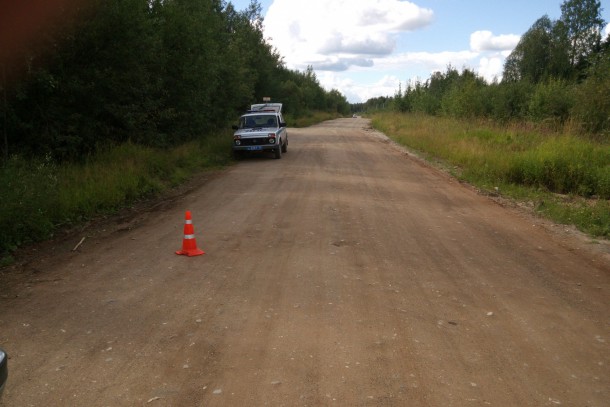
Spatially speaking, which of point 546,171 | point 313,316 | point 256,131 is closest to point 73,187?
point 313,316

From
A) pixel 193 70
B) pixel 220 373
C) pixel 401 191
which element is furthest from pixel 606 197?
pixel 193 70

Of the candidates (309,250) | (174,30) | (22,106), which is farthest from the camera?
(174,30)

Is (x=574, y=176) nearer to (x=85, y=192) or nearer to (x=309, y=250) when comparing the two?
(x=309, y=250)

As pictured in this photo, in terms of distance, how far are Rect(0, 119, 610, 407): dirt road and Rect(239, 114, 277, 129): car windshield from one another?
1174 cm

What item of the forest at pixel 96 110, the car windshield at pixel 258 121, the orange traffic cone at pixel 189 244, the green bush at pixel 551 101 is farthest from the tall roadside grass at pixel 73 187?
the green bush at pixel 551 101

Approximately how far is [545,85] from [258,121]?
18754 mm

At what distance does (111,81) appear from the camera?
41.6 feet

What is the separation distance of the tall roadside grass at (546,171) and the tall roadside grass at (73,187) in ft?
28.9

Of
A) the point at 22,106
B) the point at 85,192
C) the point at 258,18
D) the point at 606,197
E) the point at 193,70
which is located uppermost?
the point at 258,18

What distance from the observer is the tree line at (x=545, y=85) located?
20953mm

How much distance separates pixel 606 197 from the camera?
11.7m

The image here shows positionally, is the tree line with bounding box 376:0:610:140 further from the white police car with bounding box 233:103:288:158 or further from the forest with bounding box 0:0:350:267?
the forest with bounding box 0:0:350:267

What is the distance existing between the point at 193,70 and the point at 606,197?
44.5 feet

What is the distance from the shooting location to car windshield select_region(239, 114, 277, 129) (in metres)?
20.3
